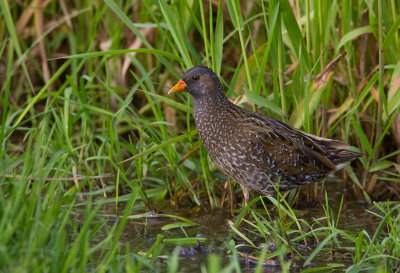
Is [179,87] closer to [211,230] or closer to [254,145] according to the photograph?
[254,145]

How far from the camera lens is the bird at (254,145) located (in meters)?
4.68

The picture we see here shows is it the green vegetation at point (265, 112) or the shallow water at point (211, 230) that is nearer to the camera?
the shallow water at point (211, 230)

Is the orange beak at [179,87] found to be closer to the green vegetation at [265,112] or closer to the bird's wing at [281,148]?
the green vegetation at [265,112]

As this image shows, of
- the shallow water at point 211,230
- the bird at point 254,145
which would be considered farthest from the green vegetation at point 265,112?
the bird at point 254,145

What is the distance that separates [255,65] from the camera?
512 cm

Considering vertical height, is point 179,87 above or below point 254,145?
above

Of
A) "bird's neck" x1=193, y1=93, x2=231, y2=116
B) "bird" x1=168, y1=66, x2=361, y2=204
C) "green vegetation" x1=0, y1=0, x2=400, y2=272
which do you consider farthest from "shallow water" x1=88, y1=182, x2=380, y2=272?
"bird's neck" x1=193, y1=93, x2=231, y2=116

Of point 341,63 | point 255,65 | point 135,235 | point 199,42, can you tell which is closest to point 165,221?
point 135,235

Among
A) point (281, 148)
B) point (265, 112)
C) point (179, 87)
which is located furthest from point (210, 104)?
point (265, 112)

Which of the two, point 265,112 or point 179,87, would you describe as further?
point 265,112

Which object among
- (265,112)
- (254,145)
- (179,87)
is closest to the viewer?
(254,145)

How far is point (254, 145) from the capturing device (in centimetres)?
469

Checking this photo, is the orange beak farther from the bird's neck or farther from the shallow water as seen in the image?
the shallow water

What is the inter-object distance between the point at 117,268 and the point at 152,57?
378cm
